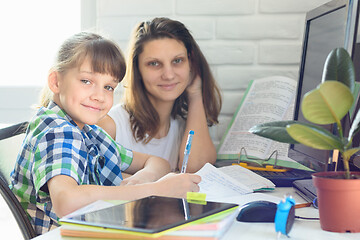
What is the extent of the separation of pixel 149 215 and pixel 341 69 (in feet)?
1.35

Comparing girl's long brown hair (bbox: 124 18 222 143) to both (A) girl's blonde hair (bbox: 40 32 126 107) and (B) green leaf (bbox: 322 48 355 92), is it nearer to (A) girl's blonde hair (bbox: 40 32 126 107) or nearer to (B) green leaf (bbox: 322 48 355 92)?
(A) girl's blonde hair (bbox: 40 32 126 107)

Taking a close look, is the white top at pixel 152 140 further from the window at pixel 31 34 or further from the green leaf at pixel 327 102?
the green leaf at pixel 327 102

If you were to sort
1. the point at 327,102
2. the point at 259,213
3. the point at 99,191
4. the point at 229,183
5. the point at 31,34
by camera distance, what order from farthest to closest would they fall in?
1. the point at 31,34
2. the point at 229,183
3. the point at 99,191
4. the point at 259,213
5. the point at 327,102

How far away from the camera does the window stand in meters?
2.10

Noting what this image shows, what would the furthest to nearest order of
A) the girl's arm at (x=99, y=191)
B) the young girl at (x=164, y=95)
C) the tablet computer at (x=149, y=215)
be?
the young girl at (x=164, y=95) → the girl's arm at (x=99, y=191) → the tablet computer at (x=149, y=215)

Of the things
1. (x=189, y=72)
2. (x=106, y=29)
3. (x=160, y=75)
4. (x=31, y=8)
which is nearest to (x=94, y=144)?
(x=160, y=75)

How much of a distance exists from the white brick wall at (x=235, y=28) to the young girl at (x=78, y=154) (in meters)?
0.64

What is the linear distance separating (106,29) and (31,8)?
15.6 inches

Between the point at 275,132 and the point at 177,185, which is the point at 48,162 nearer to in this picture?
the point at 177,185

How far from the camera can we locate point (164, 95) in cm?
182

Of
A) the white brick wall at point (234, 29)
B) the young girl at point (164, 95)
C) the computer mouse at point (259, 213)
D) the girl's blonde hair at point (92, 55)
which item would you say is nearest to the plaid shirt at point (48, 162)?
the girl's blonde hair at point (92, 55)

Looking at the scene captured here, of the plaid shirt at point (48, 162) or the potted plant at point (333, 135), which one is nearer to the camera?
the potted plant at point (333, 135)

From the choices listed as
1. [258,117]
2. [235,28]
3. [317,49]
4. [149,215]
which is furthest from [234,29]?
[149,215]

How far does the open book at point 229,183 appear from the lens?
114 cm
